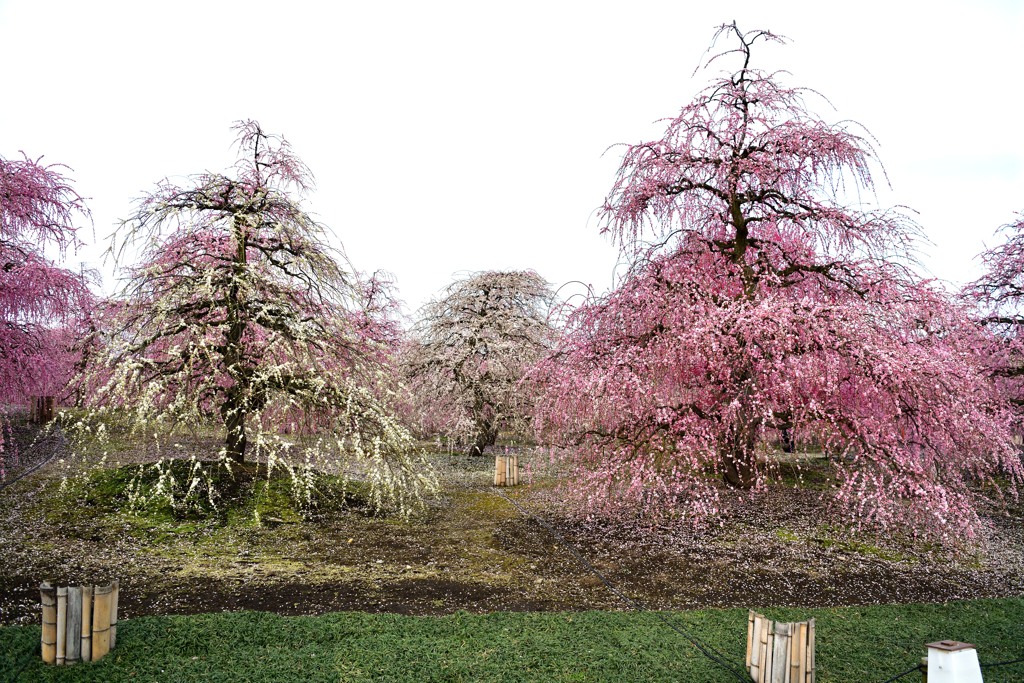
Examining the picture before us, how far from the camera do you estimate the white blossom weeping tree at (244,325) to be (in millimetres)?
9672

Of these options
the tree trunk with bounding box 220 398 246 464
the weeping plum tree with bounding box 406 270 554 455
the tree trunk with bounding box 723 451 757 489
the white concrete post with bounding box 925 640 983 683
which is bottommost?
the white concrete post with bounding box 925 640 983 683

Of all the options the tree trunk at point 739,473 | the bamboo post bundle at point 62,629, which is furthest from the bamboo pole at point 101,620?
Answer: the tree trunk at point 739,473

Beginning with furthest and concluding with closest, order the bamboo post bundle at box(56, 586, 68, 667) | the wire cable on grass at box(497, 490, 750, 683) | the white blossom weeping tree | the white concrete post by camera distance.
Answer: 1. the white blossom weeping tree
2. the wire cable on grass at box(497, 490, 750, 683)
3. the bamboo post bundle at box(56, 586, 68, 667)
4. the white concrete post

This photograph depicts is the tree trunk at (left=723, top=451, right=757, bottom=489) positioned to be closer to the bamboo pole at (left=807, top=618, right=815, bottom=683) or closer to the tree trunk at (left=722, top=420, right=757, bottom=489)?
the tree trunk at (left=722, top=420, right=757, bottom=489)

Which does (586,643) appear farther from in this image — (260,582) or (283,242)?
(283,242)

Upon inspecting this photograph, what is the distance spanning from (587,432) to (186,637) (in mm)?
6391

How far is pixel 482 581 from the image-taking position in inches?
296

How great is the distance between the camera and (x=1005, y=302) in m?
15.0

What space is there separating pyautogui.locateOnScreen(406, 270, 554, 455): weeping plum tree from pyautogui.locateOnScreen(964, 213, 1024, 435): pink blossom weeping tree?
1048cm

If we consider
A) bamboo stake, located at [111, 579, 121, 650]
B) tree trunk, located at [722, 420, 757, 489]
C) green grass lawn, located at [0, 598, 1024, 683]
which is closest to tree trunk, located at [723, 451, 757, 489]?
tree trunk, located at [722, 420, 757, 489]

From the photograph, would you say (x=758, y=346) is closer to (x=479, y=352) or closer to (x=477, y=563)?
(x=477, y=563)

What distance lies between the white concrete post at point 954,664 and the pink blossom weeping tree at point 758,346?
434cm

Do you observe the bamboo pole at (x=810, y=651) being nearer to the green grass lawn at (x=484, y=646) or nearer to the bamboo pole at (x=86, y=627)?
the green grass lawn at (x=484, y=646)

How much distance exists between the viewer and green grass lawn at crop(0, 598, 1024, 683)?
17.1 feet
